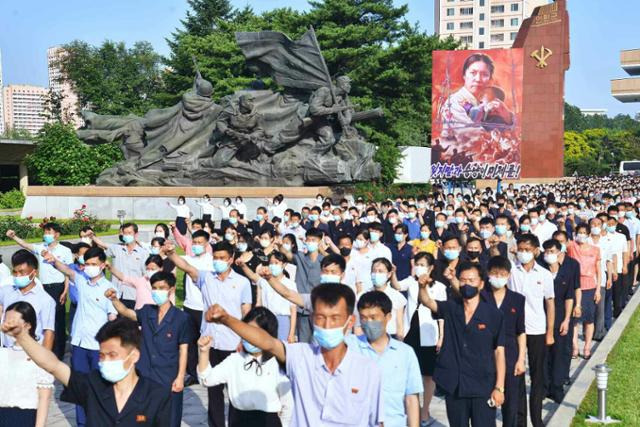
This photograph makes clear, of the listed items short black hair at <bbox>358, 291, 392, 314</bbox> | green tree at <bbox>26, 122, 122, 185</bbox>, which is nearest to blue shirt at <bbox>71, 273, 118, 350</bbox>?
short black hair at <bbox>358, 291, 392, 314</bbox>

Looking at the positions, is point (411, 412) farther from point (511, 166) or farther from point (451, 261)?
point (511, 166)

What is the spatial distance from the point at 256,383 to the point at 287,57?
23.6m

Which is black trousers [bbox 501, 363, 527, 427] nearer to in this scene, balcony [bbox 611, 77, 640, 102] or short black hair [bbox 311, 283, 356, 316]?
short black hair [bbox 311, 283, 356, 316]

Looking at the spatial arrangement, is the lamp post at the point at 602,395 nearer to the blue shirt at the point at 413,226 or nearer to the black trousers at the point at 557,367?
the black trousers at the point at 557,367

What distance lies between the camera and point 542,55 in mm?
51875

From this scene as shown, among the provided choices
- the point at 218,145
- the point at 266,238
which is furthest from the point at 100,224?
the point at 266,238

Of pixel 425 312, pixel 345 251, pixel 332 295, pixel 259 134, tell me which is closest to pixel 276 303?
pixel 425 312

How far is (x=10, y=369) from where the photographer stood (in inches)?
179

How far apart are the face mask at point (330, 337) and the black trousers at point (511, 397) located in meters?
2.65

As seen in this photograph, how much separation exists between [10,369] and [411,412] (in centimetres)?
241

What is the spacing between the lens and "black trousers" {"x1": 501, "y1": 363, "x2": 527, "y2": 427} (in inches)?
222

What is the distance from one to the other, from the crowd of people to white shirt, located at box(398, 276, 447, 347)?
0.06ft

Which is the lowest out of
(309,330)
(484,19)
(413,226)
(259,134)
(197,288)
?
(309,330)

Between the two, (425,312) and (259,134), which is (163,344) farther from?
(259,134)
